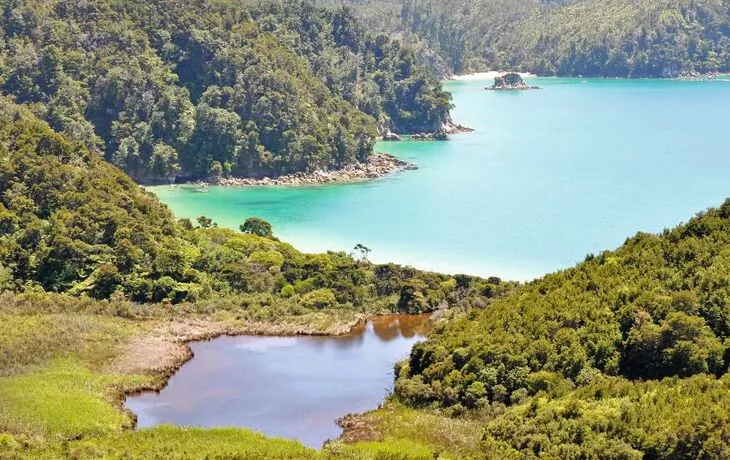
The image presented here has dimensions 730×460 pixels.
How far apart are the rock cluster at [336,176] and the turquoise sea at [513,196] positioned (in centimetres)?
213

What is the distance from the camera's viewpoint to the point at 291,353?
39438mm

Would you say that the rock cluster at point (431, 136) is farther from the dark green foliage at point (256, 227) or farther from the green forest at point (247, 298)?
the dark green foliage at point (256, 227)

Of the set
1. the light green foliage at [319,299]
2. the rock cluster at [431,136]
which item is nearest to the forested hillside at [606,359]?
the light green foliage at [319,299]

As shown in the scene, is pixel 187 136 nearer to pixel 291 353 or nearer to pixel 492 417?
pixel 291 353

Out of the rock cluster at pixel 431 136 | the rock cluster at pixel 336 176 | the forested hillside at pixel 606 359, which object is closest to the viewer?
the forested hillside at pixel 606 359

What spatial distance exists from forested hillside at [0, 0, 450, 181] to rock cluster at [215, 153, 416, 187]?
3.33ft

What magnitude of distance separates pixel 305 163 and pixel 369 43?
1700 inches

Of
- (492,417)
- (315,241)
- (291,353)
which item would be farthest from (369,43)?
(492,417)

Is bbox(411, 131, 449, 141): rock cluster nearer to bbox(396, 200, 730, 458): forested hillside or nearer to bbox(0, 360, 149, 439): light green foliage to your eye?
bbox(396, 200, 730, 458): forested hillside

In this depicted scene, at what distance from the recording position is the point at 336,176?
92.2 metres

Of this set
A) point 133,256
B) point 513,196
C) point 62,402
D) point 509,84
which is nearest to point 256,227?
point 133,256

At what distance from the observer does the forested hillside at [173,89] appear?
90.7 meters

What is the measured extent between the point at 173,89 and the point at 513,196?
34.7m

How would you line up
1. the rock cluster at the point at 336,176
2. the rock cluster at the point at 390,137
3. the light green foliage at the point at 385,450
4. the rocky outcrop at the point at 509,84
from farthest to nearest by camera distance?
1. the rocky outcrop at the point at 509,84
2. the rock cluster at the point at 390,137
3. the rock cluster at the point at 336,176
4. the light green foliage at the point at 385,450
